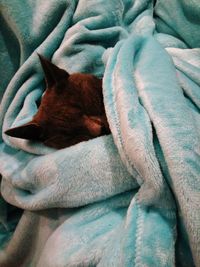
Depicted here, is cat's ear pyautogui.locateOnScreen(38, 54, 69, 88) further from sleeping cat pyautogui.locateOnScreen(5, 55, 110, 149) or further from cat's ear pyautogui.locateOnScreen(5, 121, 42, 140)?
cat's ear pyautogui.locateOnScreen(5, 121, 42, 140)

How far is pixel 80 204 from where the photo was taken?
2.10ft

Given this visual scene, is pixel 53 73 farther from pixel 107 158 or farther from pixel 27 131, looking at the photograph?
pixel 107 158

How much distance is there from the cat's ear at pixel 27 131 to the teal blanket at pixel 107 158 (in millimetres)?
32

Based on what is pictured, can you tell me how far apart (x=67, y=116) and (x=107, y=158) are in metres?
0.15

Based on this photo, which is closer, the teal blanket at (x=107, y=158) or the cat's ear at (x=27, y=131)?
the teal blanket at (x=107, y=158)

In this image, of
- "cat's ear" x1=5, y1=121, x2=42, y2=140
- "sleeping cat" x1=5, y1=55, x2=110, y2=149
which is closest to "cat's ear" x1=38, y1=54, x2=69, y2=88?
"sleeping cat" x1=5, y1=55, x2=110, y2=149

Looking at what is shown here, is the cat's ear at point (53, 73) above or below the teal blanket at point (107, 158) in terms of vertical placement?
above

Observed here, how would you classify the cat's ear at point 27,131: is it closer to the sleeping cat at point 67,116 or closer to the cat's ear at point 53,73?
the sleeping cat at point 67,116

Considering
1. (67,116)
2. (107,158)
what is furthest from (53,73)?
(107,158)

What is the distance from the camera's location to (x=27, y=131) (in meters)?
0.70

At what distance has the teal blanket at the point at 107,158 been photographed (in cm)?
Result: 54

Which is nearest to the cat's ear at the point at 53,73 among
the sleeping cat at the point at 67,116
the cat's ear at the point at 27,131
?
the sleeping cat at the point at 67,116

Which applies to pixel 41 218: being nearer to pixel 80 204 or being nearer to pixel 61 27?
pixel 80 204

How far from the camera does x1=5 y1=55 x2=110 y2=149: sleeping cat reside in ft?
2.30
